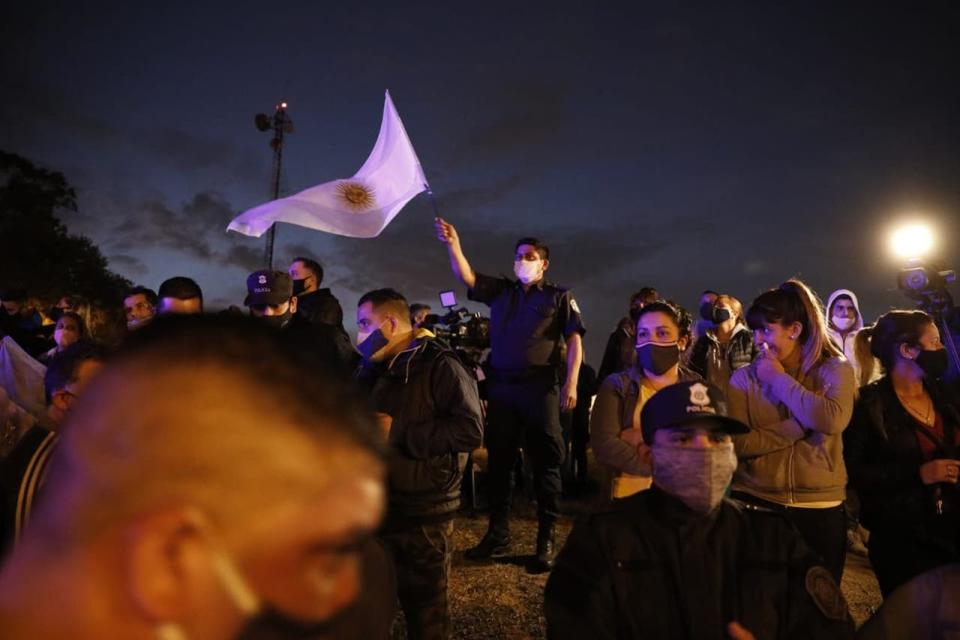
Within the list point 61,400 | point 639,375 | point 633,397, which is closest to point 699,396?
point 633,397

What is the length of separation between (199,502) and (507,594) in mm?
4704

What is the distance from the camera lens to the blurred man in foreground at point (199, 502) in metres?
0.56

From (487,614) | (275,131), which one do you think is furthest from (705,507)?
(275,131)

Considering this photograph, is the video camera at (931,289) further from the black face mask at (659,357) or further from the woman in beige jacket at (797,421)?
the black face mask at (659,357)

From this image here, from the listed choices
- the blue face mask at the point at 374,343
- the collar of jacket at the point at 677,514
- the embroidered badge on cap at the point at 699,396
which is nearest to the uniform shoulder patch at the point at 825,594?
the collar of jacket at the point at 677,514

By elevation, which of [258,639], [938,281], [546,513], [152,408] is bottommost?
[546,513]

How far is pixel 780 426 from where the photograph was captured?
3.67 metres

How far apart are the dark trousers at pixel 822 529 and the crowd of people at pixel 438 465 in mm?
18

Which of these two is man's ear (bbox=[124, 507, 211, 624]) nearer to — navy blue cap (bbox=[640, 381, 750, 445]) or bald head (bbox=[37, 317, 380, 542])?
bald head (bbox=[37, 317, 380, 542])

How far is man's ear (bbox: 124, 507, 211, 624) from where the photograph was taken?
0.55 m

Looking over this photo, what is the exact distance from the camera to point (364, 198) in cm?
575

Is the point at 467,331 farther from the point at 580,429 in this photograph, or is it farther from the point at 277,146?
the point at 277,146

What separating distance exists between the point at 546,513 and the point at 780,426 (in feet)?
7.48

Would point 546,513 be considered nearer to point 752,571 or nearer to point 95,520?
point 752,571
